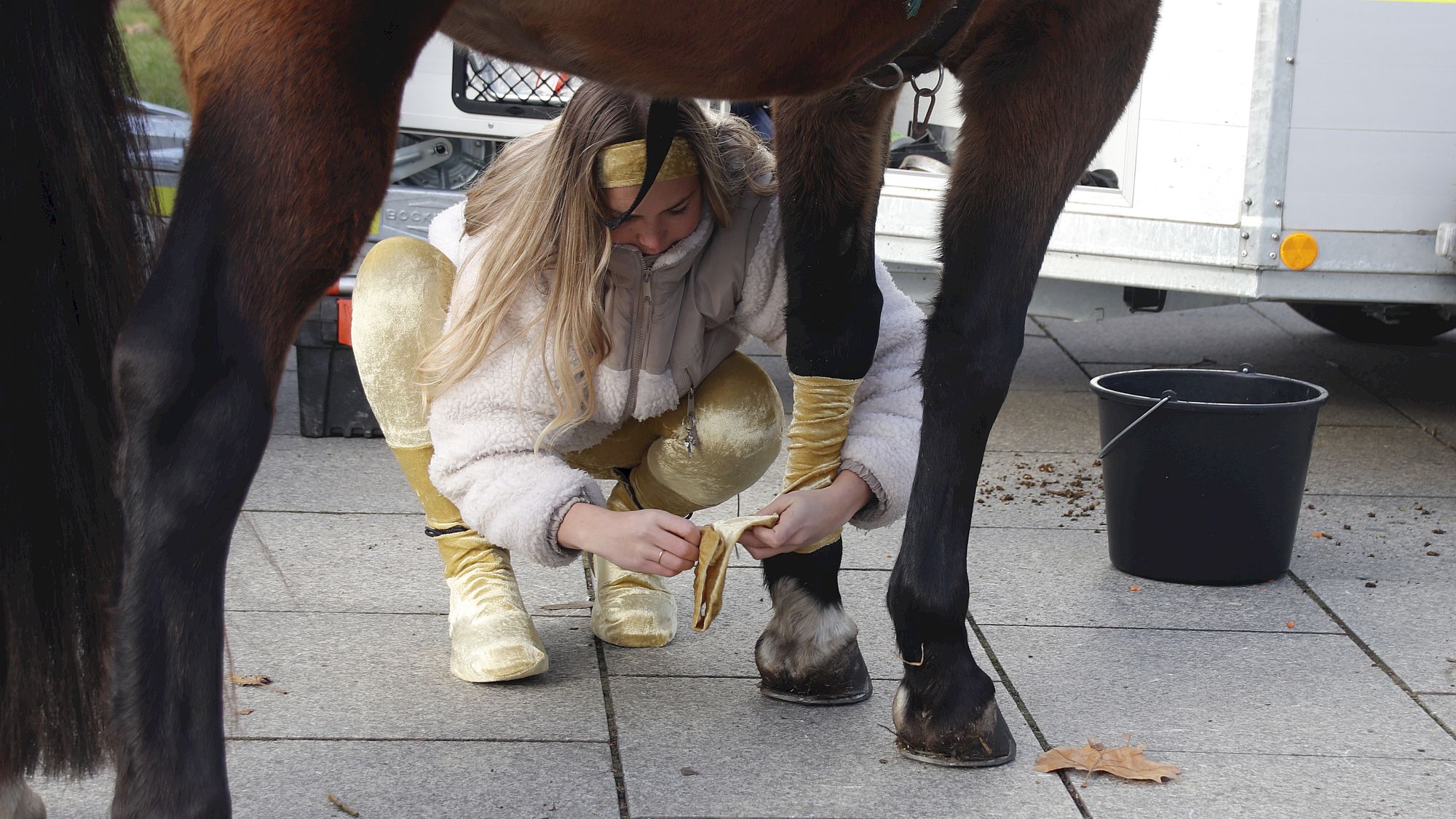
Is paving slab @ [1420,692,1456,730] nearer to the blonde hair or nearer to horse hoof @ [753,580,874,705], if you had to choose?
horse hoof @ [753,580,874,705]

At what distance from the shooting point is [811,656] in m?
2.45

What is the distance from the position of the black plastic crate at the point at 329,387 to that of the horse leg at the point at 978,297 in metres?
2.25

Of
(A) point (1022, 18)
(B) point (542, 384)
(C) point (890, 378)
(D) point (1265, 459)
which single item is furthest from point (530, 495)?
(D) point (1265, 459)

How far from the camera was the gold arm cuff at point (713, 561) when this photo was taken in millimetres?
2145

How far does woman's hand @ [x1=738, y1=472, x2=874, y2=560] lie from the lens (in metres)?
2.25

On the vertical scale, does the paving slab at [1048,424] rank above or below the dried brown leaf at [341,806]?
above

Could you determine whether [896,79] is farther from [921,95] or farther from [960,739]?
[960,739]

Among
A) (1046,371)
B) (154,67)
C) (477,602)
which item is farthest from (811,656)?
(154,67)

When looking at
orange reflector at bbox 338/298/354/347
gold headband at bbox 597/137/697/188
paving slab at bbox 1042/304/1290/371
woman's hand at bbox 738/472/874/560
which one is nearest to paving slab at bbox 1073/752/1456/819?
woman's hand at bbox 738/472/874/560

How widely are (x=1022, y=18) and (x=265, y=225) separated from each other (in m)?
1.23

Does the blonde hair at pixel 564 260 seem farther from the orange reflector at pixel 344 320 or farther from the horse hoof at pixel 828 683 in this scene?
the orange reflector at pixel 344 320

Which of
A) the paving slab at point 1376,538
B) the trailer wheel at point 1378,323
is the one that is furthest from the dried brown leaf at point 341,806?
the trailer wheel at point 1378,323

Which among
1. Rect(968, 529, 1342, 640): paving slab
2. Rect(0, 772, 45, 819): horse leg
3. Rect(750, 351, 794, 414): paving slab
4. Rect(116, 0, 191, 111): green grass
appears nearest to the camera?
Rect(0, 772, 45, 819): horse leg

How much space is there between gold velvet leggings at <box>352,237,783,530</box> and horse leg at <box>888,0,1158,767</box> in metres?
0.43
